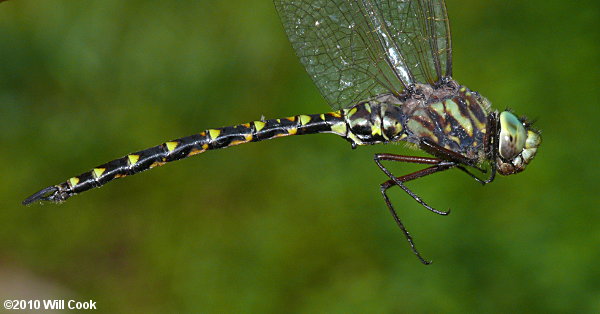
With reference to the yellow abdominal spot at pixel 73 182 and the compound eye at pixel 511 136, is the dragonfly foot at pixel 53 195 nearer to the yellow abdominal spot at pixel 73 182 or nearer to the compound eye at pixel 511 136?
the yellow abdominal spot at pixel 73 182

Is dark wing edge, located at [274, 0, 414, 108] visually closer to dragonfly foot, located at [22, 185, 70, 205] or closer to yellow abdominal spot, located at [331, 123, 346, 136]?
yellow abdominal spot, located at [331, 123, 346, 136]

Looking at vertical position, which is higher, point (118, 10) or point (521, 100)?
point (118, 10)

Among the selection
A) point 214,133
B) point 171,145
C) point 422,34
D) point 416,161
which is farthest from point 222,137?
point 422,34

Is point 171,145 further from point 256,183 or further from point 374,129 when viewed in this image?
point 256,183

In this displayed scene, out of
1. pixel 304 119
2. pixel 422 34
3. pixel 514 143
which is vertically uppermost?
pixel 422 34

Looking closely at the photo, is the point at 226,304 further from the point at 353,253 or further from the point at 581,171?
the point at 581,171

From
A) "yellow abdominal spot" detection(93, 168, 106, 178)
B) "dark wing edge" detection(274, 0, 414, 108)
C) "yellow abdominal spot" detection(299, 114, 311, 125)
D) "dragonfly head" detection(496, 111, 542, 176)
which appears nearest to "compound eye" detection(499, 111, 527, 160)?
"dragonfly head" detection(496, 111, 542, 176)

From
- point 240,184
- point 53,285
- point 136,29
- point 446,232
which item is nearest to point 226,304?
point 240,184
